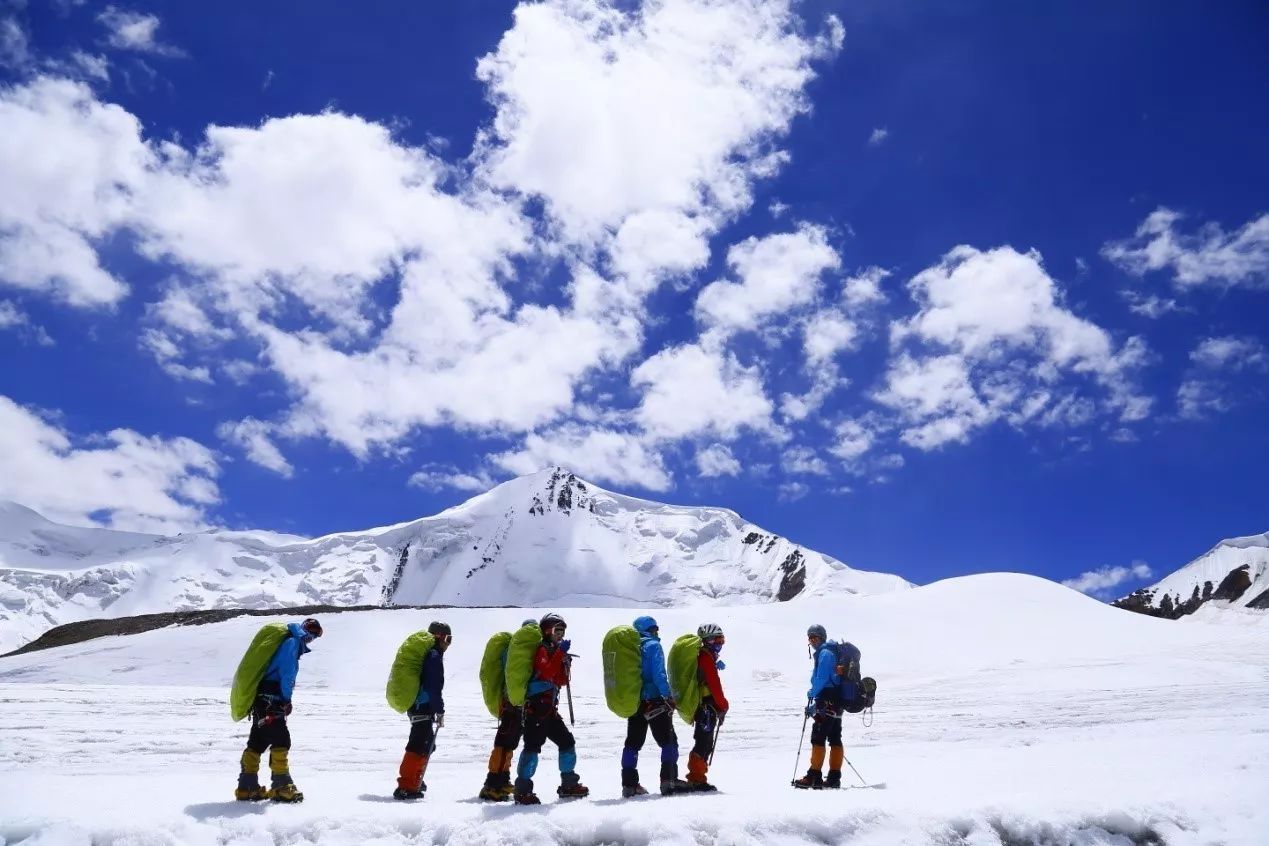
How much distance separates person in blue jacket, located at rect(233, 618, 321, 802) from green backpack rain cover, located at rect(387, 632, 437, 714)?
37.0 inches

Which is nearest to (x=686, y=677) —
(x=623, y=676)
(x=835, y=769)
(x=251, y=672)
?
(x=623, y=676)

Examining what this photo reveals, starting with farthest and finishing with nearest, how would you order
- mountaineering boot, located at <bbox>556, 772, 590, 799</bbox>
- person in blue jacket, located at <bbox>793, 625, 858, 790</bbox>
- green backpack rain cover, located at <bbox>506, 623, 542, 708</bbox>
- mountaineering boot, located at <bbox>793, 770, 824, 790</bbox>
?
person in blue jacket, located at <bbox>793, 625, 858, 790</bbox>
mountaineering boot, located at <bbox>793, 770, 824, 790</bbox>
mountaineering boot, located at <bbox>556, 772, 590, 799</bbox>
green backpack rain cover, located at <bbox>506, 623, 542, 708</bbox>

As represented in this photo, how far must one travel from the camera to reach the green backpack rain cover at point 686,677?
28.5ft

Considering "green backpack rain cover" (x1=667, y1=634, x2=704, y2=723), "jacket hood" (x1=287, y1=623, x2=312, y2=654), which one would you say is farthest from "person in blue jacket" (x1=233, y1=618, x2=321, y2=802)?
"green backpack rain cover" (x1=667, y1=634, x2=704, y2=723)

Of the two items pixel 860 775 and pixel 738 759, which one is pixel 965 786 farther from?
pixel 738 759

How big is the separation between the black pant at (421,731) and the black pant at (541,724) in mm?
1026

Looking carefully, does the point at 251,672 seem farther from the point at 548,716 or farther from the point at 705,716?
the point at 705,716

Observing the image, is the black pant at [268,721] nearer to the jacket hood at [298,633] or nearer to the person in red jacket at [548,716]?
the jacket hood at [298,633]

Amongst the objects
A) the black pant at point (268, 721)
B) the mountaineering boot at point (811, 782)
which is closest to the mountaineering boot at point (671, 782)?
the mountaineering boot at point (811, 782)

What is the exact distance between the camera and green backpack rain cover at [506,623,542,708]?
8.25m

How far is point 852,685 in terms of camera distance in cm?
952

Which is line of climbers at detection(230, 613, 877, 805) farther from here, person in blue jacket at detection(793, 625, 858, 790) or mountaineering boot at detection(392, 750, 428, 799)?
person in blue jacket at detection(793, 625, 858, 790)

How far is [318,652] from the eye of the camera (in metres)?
31.2

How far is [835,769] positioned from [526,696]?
370 cm
